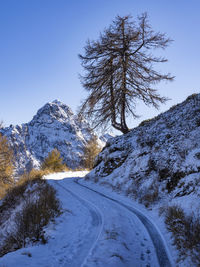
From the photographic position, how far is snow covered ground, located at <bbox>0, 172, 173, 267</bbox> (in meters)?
3.29

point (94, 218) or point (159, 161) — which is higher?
point (159, 161)

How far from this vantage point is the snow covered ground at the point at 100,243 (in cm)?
329

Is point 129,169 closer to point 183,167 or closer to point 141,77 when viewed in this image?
point 183,167

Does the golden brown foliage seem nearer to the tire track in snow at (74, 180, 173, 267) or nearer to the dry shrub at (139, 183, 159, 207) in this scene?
the dry shrub at (139, 183, 159, 207)

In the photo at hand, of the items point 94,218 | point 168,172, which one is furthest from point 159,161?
point 94,218

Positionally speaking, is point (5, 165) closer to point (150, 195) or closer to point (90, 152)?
point (90, 152)

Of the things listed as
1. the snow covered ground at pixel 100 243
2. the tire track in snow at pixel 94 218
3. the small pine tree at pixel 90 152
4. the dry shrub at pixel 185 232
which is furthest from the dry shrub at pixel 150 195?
the small pine tree at pixel 90 152

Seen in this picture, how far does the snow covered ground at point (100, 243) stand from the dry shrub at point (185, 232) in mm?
343

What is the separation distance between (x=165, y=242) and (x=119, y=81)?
14039 millimetres

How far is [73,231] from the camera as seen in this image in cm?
491

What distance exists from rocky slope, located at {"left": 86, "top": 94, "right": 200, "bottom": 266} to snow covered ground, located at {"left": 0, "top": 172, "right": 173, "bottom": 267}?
0.56 meters

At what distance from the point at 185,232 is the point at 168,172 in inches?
163

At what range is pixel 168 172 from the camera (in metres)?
7.73

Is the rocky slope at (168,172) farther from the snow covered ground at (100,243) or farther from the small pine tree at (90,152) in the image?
the small pine tree at (90,152)
